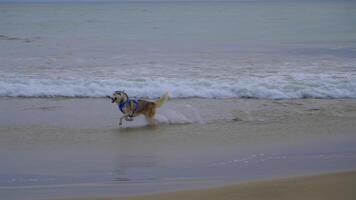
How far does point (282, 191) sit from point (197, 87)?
20.8ft

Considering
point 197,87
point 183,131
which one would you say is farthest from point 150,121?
point 197,87

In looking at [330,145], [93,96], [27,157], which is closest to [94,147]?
[27,157]

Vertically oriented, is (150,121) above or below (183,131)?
above

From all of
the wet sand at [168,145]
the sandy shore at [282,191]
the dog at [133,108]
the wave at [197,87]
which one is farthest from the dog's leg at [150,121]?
the sandy shore at [282,191]

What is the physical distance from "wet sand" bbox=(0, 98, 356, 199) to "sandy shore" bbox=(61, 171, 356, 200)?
0.62 ft

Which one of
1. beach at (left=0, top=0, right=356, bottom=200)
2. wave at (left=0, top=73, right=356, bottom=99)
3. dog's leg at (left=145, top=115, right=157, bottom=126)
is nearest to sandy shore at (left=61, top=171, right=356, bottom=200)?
beach at (left=0, top=0, right=356, bottom=200)

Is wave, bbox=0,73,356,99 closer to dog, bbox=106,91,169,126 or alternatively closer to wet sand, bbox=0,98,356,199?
wet sand, bbox=0,98,356,199

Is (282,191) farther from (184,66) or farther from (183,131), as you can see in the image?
(184,66)

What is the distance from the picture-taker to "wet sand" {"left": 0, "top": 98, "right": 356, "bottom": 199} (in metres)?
4.99

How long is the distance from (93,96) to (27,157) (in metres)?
4.28

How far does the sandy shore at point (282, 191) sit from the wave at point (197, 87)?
5.27 m

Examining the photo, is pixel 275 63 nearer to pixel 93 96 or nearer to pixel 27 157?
pixel 93 96

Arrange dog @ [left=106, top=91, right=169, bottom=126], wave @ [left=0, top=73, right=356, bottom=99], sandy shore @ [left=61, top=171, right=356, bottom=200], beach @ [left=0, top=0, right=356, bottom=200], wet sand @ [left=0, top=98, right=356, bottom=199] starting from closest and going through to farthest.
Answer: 1. sandy shore @ [left=61, top=171, right=356, bottom=200]
2. beach @ [left=0, top=0, right=356, bottom=200]
3. wet sand @ [left=0, top=98, right=356, bottom=199]
4. dog @ [left=106, top=91, right=169, bottom=126]
5. wave @ [left=0, top=73, right=356, bottom=99]

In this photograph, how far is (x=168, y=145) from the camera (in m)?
6.50
